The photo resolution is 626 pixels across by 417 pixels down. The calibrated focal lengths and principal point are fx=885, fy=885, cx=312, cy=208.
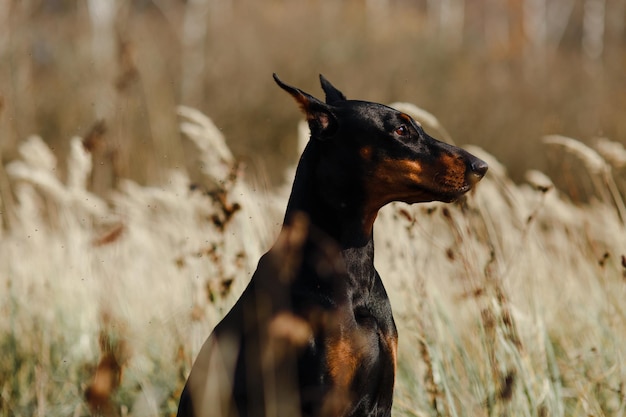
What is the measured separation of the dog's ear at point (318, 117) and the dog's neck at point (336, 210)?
104mm

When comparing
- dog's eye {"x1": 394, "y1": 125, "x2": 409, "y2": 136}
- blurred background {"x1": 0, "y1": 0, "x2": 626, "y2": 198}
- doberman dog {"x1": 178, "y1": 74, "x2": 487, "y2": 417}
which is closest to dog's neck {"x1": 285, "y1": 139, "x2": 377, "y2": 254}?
doberman dog {"x1": 178, "y1": 74, "x2": 487, "y2": 417}

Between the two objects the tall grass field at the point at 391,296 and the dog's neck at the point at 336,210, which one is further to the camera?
the tall grass field at the point at 391,296

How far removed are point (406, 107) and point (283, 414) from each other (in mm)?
1386

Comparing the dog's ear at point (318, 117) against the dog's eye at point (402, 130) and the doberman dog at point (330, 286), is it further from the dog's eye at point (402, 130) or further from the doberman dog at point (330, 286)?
the dog's eye at point (402, 130)

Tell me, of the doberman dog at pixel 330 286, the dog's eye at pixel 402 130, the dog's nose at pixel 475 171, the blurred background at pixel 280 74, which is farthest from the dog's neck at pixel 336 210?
the blurred background at pixel 280 74

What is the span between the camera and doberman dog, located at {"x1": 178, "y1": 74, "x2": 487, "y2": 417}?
2.44 metres

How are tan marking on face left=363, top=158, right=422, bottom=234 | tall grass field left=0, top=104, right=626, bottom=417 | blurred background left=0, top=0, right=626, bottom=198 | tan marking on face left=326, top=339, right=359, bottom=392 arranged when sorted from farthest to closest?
blurred background left=0, top=0, right=626, bottom=198 < tall grass field left=0, top=104, right=626, bottom=417 < tan marking on face left=363, top=158, right=422, bottom=234 < tan marking on face left=326, top=339, right=359, bottom=392

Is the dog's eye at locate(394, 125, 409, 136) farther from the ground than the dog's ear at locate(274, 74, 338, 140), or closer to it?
closer to it

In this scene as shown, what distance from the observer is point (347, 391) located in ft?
8.09

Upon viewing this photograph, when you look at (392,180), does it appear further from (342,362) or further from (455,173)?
(342,362)

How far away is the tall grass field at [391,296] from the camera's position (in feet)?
10.2

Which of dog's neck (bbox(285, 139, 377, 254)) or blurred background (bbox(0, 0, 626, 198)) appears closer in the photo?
dog's neck (bbox(285, 139, 377, 254))

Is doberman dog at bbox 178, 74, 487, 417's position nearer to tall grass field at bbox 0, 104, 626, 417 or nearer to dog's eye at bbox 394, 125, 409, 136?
dog's eye at bbox 394, 125, 409, 136

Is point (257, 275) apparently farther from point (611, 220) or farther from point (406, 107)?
point (611, 220)
